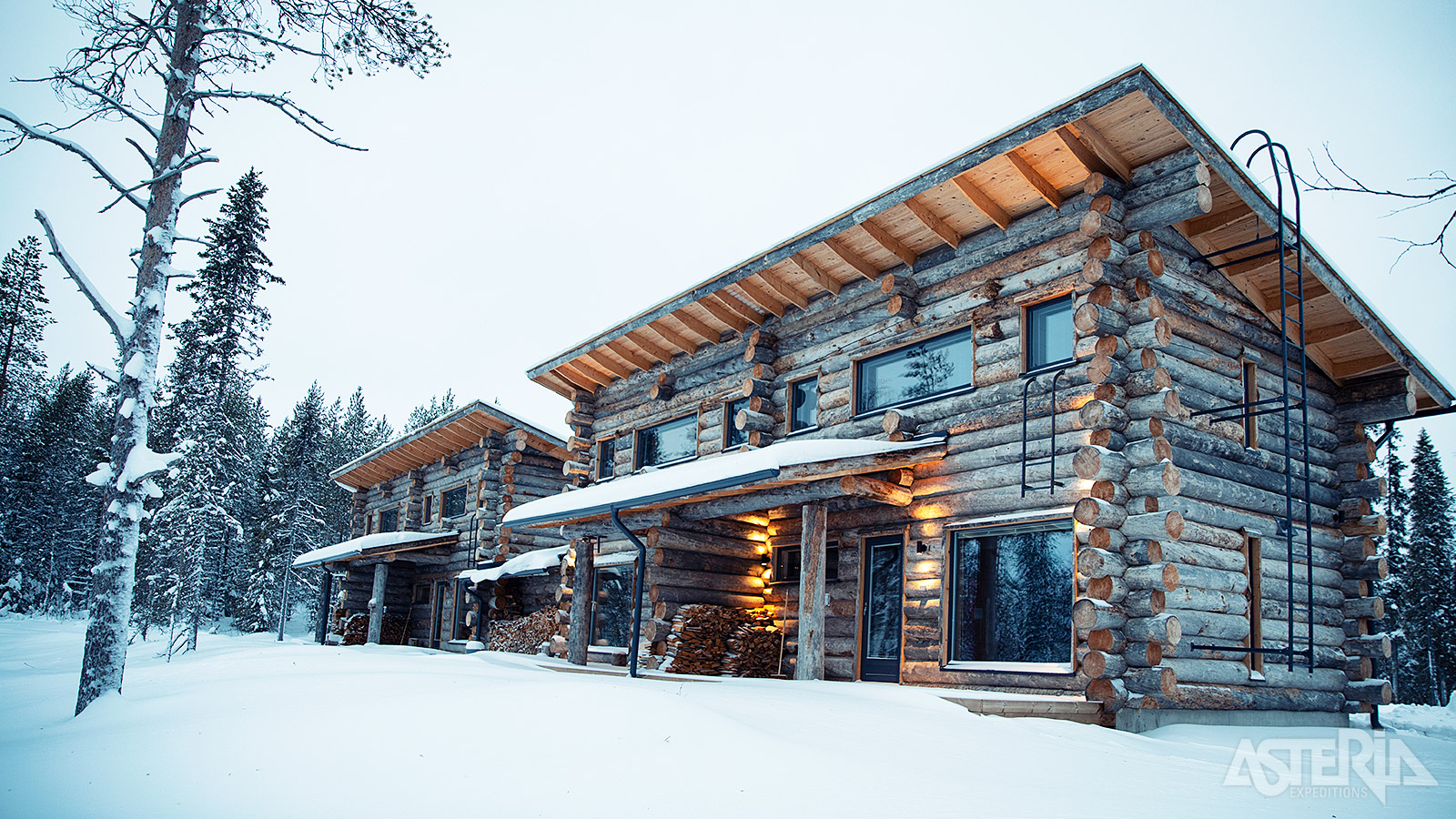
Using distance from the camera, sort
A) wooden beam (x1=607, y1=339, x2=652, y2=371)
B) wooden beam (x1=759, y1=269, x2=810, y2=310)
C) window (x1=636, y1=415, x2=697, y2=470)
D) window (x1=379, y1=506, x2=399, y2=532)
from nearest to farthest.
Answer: wooden beam (x1=759, y1=269, x2=810, y2=310), window (x1=636, y1=415, x2=697, y2=470), wooden beam (x1=607, y1=339, x2=652, y2=371), window (x1=379, y1=506, x2=399, y2=532)

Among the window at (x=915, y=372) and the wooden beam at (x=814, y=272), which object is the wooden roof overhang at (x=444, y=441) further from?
the window at (x=915, y=372)

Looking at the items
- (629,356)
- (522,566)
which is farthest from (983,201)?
(522,566)

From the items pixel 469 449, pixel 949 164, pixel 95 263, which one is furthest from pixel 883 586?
pixel 469 449

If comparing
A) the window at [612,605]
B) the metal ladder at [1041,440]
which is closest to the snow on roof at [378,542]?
the window at [612,605]

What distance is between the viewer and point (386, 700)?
276 inches

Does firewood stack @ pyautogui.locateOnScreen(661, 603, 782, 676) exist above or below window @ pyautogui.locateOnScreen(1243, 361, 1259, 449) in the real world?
below

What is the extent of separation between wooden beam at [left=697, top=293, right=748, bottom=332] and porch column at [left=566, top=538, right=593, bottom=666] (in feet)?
14.9

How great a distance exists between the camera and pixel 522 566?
2045 cm

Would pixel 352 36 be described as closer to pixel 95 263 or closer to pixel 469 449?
pixel 95 263

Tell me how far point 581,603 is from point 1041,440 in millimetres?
8842

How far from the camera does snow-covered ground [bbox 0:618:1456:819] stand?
482 centimetres

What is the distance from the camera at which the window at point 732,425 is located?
15.2 metres

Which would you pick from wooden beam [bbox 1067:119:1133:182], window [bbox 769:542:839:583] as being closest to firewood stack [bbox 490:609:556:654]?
window [bbox 769:542:839:583]

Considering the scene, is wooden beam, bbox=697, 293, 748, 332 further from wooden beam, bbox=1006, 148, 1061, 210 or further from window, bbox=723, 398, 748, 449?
wooden beam, bbox=1006, 148, 1061, 210
